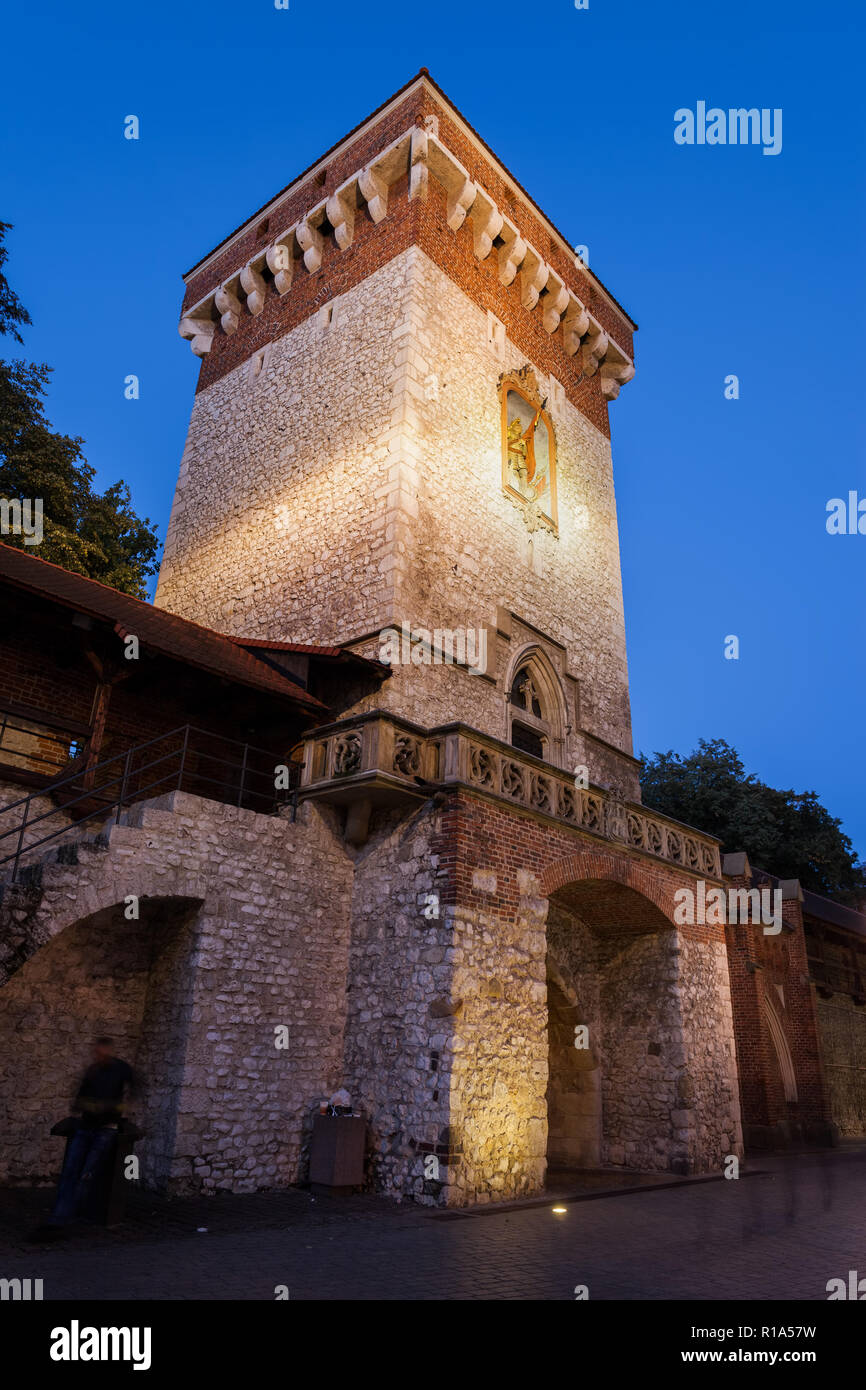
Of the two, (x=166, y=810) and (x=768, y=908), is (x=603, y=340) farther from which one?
(x=166, y=810)

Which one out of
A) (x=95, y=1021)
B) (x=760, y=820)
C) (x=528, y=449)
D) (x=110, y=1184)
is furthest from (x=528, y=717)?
(x=760, y=820)

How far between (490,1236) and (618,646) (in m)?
12.7

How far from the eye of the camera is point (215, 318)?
20.4m

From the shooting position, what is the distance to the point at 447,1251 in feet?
20.7

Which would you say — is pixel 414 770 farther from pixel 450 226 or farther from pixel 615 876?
pixel 450 226

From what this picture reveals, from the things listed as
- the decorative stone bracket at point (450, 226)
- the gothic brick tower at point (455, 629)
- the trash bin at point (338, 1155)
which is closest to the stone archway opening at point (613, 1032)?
the gothic brick tower at point (455, 629)

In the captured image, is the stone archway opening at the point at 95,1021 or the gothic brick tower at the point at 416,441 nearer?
the stone archway opening at the point at 95,1021

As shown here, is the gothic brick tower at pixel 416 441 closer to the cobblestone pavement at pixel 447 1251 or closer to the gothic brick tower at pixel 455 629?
the gothic brick tower at pixel 455 629

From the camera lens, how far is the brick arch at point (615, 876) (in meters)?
10.9

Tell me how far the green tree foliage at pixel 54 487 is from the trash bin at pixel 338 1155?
11.0m

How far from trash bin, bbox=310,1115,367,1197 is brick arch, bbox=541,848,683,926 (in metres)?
3.44

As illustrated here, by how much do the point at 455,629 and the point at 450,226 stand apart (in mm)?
8317
